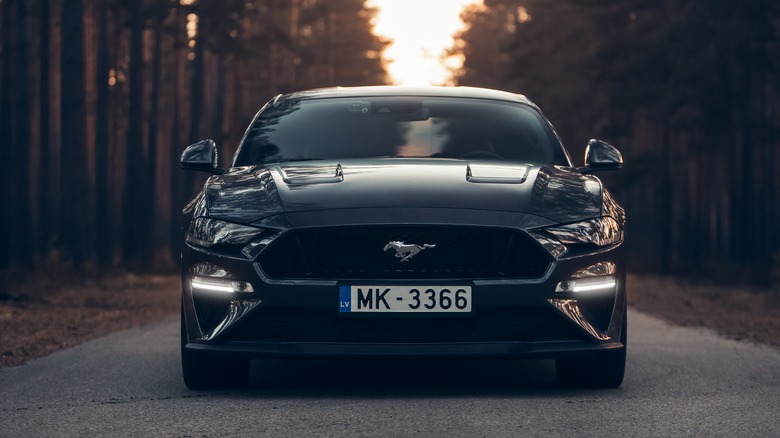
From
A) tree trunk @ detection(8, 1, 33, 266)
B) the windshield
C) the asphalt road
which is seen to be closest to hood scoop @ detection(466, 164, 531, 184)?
the windshield

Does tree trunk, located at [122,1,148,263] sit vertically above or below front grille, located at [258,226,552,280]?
below

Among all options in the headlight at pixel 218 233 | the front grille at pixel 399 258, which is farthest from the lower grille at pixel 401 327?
the headlight at pixel 218 233

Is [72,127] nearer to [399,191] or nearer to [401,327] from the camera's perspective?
[399,191]

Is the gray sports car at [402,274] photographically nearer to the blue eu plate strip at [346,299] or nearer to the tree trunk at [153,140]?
the blue eu plate strip at [346,299]

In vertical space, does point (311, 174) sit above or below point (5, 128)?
above

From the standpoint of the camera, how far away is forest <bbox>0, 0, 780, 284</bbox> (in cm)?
2652

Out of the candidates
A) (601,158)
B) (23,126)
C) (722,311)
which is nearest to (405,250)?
(601,158)

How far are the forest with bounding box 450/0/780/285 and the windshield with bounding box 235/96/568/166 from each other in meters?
17.6

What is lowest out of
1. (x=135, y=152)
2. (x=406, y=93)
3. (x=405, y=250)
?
(x=135, y=152)

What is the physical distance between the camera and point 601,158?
23.8 feet

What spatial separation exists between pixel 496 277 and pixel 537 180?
2.47 ft

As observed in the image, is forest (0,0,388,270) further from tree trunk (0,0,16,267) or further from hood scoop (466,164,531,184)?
hood scoop (466,164,531,184)

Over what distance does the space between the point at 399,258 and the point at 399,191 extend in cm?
39

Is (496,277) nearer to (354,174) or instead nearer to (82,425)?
(354,174)
